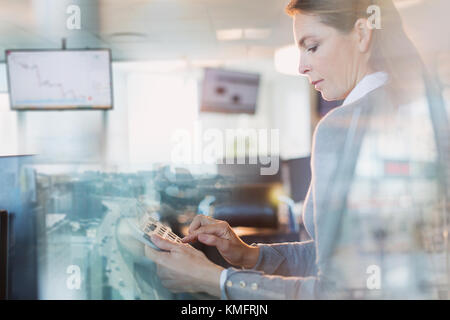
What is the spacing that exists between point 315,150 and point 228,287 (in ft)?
1.42

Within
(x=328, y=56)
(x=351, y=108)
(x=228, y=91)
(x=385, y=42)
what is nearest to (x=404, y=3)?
(x=385, y=42)

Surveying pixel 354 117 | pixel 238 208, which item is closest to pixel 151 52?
pixel 238 208

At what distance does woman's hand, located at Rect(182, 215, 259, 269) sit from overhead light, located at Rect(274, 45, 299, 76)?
58cm

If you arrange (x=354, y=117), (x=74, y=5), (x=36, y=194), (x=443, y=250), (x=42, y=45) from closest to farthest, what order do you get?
(x=354, y=117) → (x=443, y=250) → (x=36, y=194) → (x=74, y=5) → (x=42, y=45)

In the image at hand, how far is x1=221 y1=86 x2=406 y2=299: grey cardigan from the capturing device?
3.33 ft

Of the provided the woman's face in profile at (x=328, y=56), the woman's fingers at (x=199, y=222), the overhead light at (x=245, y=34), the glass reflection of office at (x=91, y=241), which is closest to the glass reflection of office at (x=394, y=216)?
the woman's face in profile at (x=328, y=56)

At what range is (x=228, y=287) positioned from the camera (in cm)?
106

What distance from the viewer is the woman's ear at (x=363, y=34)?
3.55 feet

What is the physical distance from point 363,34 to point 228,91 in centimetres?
75

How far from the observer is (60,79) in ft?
4.76

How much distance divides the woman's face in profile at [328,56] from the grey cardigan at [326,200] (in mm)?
93

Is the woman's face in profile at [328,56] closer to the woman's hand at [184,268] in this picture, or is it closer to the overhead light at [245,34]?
the overhead light at [245,34]

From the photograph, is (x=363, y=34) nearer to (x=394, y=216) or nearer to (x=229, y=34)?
(x=394, y=216)
